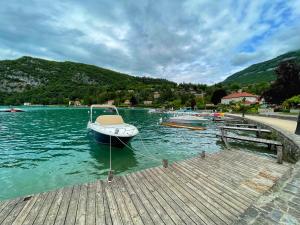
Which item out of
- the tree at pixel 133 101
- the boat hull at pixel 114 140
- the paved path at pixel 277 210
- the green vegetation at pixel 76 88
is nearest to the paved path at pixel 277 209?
the paved path at pixel 277 210

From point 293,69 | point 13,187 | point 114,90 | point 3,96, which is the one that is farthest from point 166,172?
point 3,96

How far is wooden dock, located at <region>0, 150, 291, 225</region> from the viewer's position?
4293 millimetres

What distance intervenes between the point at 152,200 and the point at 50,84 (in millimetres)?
186361

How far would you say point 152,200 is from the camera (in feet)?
16.9

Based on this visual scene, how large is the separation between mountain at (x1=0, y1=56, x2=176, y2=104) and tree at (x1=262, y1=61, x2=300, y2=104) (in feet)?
356

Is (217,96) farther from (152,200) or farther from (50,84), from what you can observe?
(50,84)

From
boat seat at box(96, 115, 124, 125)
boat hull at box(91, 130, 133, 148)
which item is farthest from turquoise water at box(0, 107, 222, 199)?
boat seat at box(96, 115, 124, 125)

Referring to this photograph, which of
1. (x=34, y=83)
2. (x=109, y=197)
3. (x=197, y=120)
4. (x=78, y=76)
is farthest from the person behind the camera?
(x=78, y=76)

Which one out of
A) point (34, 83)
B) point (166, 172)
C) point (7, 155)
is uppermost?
point (34, 83)

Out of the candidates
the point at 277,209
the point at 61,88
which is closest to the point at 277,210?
Result: the point at 277,209

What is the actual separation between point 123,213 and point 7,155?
13751 mm

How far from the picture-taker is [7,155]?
13703 millimetres

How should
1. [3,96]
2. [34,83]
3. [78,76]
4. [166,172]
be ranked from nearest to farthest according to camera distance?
[166,172], [3,96], [34,83], [78,76]

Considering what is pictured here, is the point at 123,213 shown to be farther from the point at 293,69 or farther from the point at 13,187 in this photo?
the point at 293,69
